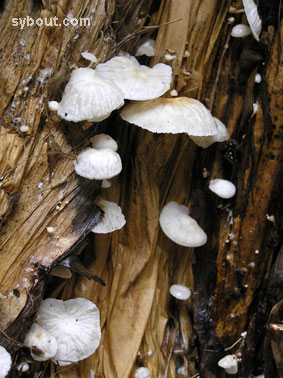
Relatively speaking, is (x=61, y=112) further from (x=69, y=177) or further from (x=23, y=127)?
(x=69, y=177)

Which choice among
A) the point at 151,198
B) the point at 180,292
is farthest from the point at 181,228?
the point at 180,292

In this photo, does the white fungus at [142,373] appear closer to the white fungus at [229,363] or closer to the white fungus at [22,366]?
the white fungus at [229,363]

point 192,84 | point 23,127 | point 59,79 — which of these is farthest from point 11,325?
point 192,84

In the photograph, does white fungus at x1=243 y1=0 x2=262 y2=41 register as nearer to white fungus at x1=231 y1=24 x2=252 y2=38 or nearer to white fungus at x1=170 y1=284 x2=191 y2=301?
white fungus at x1=231 y1=24 x2=252 y2=38

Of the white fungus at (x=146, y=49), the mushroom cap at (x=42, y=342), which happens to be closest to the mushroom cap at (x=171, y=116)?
the white fungus at (x=146, y=49)

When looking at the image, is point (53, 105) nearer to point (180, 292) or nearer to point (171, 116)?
point (171, 116)

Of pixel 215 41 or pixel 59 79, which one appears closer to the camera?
pixel 59 79
